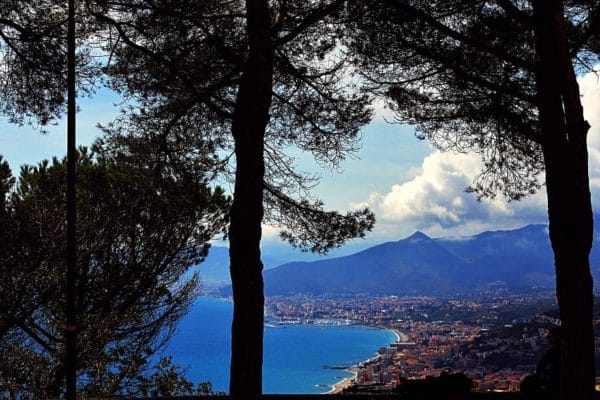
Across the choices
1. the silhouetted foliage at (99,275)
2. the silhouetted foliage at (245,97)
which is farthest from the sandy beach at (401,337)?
the silhouetted foliage at (245,97)

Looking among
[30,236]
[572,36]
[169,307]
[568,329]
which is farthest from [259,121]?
[169,307]

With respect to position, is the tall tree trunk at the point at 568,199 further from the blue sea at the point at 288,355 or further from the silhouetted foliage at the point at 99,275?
the blue sea at the point at 288,355

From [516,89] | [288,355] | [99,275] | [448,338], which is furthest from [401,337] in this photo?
[516,89]

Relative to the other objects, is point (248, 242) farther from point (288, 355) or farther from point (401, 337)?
point (288, 355)

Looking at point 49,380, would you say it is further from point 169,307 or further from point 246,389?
point 246,389

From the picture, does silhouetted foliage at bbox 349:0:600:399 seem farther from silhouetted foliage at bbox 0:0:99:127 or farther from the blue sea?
the blue sea
